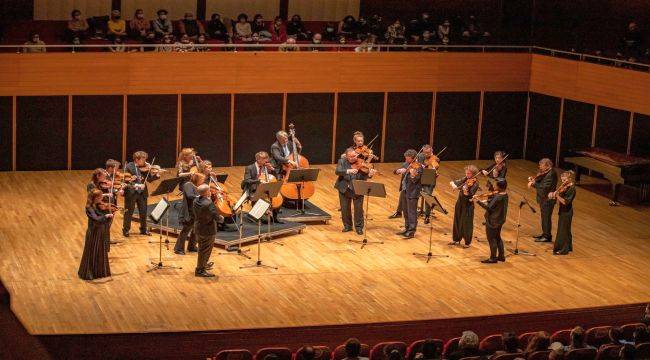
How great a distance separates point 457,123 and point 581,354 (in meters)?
11.7

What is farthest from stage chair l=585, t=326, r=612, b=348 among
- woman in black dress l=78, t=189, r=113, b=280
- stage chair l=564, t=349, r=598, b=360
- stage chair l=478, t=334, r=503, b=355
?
woman in black dress l=78, t=189, r=113, b=280

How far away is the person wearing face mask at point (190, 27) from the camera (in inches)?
663

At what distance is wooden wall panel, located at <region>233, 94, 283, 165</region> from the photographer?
55.5 feet

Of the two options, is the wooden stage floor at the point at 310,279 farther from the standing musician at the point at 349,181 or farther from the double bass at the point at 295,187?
the double bass at the point at 295,187

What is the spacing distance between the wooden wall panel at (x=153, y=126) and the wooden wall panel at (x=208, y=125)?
0.74ft

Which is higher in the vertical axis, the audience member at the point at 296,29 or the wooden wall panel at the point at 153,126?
the audience member at the point at 296,29

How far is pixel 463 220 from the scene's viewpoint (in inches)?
484

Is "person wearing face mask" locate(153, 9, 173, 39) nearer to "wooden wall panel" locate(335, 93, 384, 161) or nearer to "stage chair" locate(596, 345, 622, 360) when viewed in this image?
"wooden wall panel" locate(335, 93, 384, 161)

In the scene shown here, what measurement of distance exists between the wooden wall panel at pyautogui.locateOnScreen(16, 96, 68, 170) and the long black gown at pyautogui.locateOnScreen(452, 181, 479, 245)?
7.39 metres

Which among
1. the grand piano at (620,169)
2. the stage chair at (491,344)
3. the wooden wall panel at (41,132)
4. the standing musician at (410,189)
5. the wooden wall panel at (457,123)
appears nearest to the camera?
the stage chair at (491,344)

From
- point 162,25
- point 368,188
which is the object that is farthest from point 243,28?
point 368,188

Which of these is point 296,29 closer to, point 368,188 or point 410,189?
point 410,189

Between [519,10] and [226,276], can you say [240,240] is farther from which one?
[519,10]

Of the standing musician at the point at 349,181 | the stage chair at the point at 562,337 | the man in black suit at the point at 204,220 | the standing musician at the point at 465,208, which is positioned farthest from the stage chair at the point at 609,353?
the standing musician at the point at 349,181
